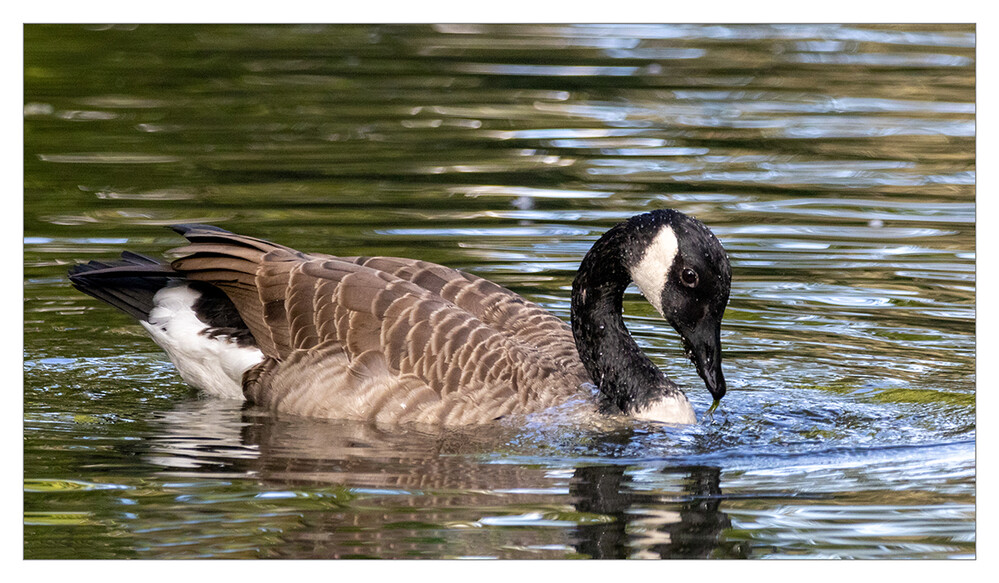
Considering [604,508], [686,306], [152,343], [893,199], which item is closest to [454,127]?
[893,199]

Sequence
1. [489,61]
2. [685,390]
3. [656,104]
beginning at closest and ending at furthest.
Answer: [685,390] < [656,104] < [489,61]

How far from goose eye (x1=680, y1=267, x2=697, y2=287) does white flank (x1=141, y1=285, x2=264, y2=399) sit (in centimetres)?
300

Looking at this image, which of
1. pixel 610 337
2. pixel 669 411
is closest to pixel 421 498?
pixel 669 411

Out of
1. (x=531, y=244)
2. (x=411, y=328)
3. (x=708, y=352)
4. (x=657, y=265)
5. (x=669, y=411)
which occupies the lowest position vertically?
(x=669, y=411)

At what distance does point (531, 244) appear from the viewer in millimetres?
12906

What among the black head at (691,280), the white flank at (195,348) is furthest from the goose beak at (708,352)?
the white flank at (195,348)

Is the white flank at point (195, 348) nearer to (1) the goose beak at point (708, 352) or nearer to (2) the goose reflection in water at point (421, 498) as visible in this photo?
(2) the goose reflection in water at point (421, 498)

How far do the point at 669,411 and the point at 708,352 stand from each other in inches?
23.4

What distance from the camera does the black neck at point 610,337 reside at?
9.23 metres

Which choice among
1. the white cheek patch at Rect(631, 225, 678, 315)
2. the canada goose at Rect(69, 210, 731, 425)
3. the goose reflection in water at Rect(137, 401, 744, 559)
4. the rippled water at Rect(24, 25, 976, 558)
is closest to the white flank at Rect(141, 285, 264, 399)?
the canada goose at Rect(69, 210, 731, 425)

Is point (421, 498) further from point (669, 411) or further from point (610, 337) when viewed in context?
point (610, 337)

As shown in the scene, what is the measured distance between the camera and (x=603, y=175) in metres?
14.8

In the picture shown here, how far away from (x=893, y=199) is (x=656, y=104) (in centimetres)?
416

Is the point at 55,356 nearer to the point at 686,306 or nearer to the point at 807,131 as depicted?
the point at 686,306
